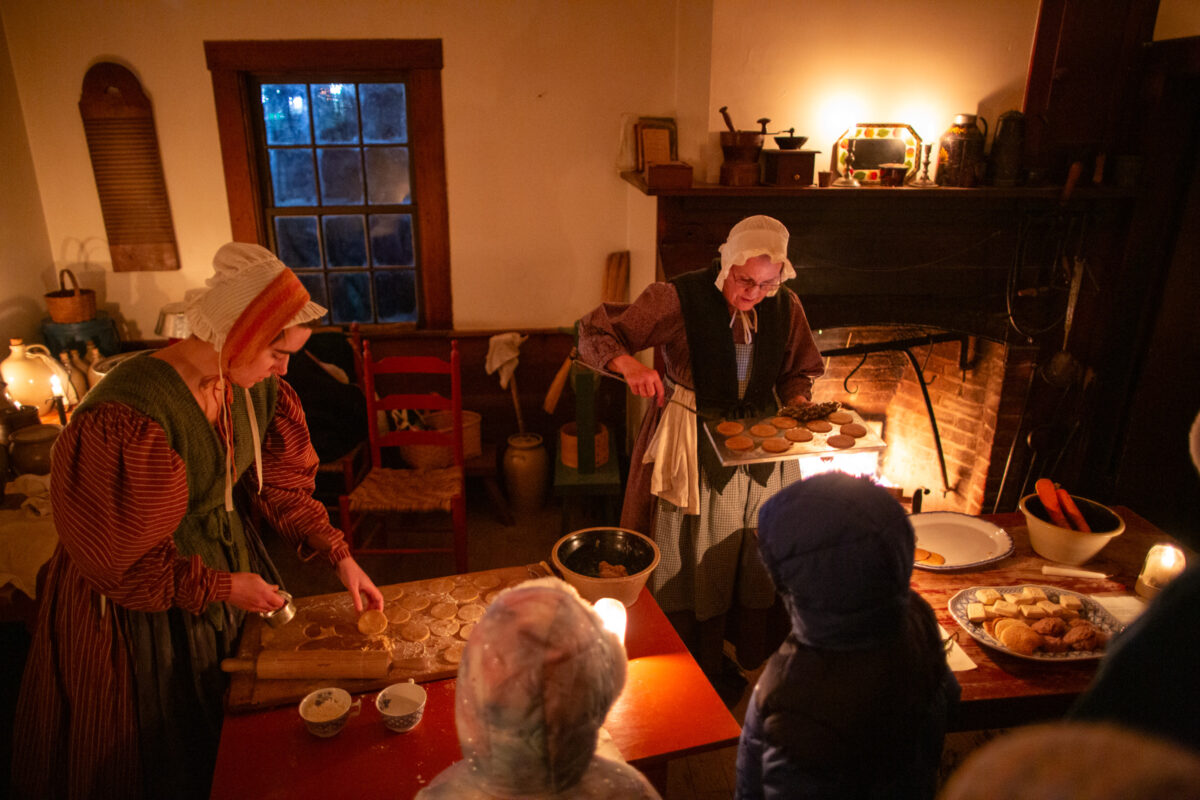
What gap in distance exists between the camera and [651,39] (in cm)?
388

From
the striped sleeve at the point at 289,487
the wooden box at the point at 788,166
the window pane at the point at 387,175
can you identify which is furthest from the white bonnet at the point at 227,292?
the window pane at the point at 387,175

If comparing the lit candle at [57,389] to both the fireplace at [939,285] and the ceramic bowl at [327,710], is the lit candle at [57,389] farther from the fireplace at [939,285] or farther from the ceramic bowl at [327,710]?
the fireplace at [939,285]

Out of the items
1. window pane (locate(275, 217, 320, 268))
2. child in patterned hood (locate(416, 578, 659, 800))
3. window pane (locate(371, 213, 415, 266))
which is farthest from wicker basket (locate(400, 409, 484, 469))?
child in patterned hood (locate(416, 578, 659, 800))

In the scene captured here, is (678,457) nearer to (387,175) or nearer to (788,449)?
(788,449)

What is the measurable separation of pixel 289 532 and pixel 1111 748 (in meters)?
1.79

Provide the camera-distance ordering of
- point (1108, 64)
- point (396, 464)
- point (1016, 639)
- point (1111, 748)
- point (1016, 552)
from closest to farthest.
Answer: point (1111, 748)
point (1016, 639)
point (1016, 552)
point (1108, 64)
point (396, 464)

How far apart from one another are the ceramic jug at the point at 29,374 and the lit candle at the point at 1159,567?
3.99 meters

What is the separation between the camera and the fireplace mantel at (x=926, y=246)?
307 cm

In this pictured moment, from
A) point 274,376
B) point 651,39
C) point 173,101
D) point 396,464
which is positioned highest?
point 651,39

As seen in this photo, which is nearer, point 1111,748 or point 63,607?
point 1111,748

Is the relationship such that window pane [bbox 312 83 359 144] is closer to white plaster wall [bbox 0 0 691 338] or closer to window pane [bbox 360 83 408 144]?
window pane [bbox 360 83 408 144]

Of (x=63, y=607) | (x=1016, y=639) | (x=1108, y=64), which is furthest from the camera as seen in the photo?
(x=1108, y=64)

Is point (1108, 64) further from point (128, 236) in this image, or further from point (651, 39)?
point (128, 236)

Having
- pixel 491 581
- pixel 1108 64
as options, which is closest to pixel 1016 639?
pixel 491 581
